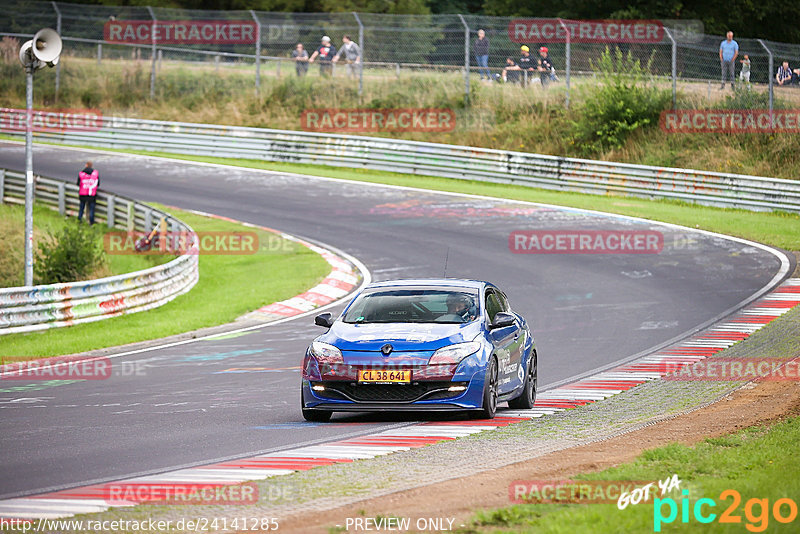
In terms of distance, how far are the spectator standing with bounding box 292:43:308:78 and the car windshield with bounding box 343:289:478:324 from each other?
32.0m

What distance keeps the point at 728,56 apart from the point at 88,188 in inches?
739

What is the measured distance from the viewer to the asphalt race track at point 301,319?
10.2 m

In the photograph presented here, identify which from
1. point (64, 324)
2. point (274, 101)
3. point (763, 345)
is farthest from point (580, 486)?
Result: point (274, 101)

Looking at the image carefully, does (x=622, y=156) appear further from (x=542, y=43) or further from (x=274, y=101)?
(x=274, y=101)

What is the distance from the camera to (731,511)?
643 centimetres

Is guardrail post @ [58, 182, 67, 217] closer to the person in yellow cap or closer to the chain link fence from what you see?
the chain link fence

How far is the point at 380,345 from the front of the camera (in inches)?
438

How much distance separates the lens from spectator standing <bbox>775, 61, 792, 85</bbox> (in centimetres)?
3244

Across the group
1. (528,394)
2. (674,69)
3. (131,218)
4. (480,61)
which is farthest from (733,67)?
(528,394)

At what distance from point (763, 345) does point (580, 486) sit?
32.1 ft

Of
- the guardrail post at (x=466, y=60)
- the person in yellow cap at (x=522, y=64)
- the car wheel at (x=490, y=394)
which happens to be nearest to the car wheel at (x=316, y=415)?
the car wheel at (x=490, y=394)

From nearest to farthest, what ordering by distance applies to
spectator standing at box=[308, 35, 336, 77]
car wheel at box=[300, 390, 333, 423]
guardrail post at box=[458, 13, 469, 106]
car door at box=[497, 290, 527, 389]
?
car wheel at box=[300, 390, 333, 423]
car door at box=[497, 290, 527, 389]
guardrail post at box=[458, 13, 469, 106]
spectator standing at box=[308, 35, 336, 77]

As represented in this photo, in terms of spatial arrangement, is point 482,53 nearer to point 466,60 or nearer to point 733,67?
point 466,60

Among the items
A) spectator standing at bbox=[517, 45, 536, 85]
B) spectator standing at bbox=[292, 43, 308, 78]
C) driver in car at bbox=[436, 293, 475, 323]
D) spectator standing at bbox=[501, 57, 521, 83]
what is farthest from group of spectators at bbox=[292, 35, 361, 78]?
driver in car at bbox=[436, 293, 475, 323]
